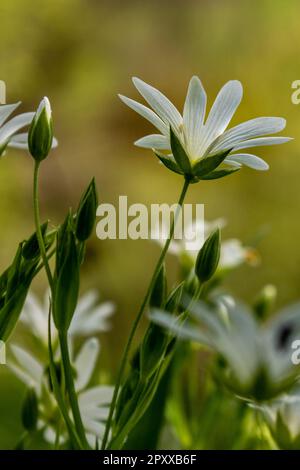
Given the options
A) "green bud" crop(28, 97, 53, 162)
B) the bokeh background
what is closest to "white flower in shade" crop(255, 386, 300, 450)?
"green bud" crop(28, 97, 53, 162)

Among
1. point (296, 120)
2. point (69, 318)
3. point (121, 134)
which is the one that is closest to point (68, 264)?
point (69, 318)

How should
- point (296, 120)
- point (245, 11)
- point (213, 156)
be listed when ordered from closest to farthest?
point (213, 156) → point (296, 120) → point (245, 11)

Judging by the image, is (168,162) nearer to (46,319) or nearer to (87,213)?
(87,213)

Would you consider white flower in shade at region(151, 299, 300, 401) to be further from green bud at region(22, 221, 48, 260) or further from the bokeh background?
the bokeh background

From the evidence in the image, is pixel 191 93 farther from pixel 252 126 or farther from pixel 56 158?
pixel 56 158

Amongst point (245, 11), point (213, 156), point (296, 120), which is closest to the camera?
point (213, 156)

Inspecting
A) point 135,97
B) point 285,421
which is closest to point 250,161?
point 285,421
